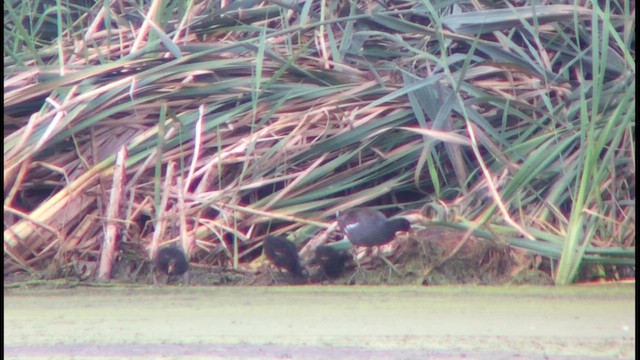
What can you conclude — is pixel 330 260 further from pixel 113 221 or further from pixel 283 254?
pixel 113 221

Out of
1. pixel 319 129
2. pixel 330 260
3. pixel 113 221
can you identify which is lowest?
pixel 330 260

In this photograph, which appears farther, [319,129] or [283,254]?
[319,129]

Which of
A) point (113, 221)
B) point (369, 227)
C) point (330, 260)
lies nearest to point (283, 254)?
point (330, 260)

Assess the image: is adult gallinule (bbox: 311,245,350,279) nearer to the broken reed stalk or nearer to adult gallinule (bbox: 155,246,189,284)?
adult gallinule (bbox: 155,246,189,284)

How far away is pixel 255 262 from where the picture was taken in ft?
10.4

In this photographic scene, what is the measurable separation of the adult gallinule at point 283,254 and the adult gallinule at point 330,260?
58 millimetres

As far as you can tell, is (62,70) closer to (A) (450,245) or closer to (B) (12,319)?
(B) (12,319)

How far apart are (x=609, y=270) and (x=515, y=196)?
347 mm

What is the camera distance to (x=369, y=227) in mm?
→ 2994

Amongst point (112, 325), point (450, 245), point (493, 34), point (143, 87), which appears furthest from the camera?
point (493, 34)

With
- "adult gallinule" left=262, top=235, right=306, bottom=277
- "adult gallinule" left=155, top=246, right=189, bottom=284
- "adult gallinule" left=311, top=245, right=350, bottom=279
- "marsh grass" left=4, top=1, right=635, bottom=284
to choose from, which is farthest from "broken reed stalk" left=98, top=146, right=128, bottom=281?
"adult gallinule" left=311, top=245, right=350, bottom=279

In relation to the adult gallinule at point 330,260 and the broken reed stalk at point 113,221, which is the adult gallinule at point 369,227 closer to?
the adult gallinule at point 330,260

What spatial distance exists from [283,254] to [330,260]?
5.2 inches

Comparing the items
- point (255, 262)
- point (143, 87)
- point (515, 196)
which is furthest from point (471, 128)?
point (143, 87)
